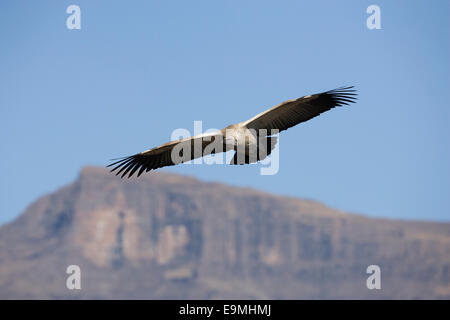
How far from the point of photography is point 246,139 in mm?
22172

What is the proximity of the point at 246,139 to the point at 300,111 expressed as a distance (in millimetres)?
1704

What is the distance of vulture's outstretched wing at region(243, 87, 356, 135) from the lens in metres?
22.5

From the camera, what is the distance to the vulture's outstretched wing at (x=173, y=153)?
73.4 feet

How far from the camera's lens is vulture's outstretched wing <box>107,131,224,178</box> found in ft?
73.4

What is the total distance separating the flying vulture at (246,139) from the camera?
2220cm

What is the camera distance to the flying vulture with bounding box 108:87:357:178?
72.8 feet

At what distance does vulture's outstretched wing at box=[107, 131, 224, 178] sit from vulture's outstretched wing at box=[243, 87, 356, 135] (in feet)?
3.53

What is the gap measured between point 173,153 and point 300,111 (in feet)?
11.4

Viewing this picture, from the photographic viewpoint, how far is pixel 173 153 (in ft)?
75.0

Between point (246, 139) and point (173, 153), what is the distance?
2.03 m
